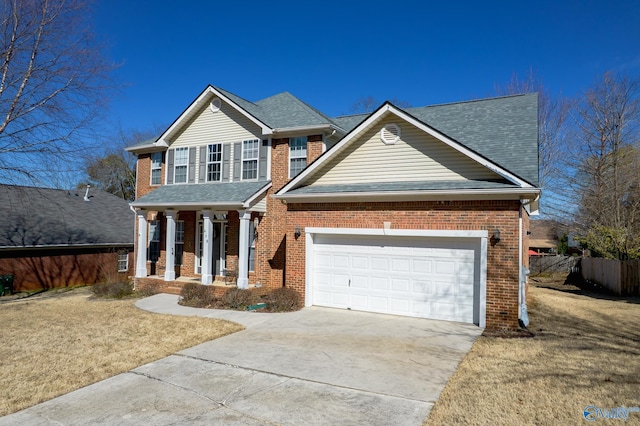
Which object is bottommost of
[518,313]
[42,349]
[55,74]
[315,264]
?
[42,349]

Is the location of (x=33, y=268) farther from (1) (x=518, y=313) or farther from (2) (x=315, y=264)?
(1) (x=518, y=313)

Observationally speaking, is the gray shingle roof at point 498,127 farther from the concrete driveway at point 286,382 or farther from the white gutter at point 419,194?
the concrete driveway at point 286,382

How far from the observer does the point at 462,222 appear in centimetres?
1059

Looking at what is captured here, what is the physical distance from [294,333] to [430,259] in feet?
13.7

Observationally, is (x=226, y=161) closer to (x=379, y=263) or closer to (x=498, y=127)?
(x=379, y=263)

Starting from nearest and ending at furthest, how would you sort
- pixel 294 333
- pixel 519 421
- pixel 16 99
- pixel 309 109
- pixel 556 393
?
pixel 519 421 → pixel 556 393 → pixel 294 333 → pixel 16 99 → pixel 309 109

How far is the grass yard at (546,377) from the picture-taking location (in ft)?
17.5

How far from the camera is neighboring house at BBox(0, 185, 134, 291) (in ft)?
66.5

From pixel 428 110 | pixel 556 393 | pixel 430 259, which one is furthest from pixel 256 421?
pixel 428 110

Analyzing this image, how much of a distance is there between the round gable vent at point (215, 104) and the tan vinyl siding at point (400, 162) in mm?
6686

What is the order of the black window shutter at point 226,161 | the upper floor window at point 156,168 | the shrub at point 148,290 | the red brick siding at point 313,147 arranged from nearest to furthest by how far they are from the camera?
the red brick siding at point 313,147
the shrub at point 148,290
the black window shutter at point 226,161
the upper floor window at point 156,168

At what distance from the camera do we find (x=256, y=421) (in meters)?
5.30

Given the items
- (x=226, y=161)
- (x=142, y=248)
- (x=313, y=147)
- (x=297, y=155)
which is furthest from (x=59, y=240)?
(x=313, y=147)

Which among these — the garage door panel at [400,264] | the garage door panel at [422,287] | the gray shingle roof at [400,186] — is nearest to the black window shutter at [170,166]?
the gray shingle roof at [400,186]
